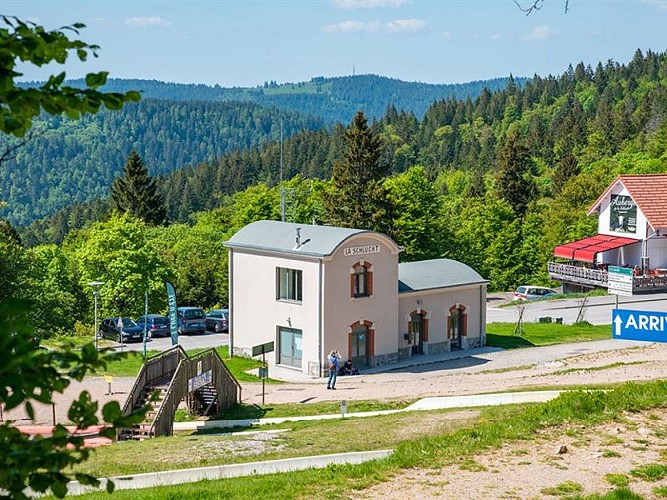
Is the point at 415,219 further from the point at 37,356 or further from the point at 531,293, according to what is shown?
the point at 37,356

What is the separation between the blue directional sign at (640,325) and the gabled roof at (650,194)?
5479 centimetres

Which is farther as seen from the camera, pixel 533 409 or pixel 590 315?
pixel 590 315

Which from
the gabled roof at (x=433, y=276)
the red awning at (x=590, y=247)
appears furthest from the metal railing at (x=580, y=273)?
the gabled roof at (x=433, y=276)

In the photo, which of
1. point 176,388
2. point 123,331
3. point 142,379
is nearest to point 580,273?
point 123,331

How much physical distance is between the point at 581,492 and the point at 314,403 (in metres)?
18.0

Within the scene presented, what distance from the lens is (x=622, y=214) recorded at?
6738 centimetres

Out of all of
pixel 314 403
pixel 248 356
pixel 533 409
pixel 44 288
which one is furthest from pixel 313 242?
pixel 44 288

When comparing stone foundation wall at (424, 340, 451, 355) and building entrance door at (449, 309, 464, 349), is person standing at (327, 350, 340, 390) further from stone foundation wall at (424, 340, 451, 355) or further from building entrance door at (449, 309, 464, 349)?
building entrance door at (449, 309, 464, 349)

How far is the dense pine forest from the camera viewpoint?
7000 centimetres

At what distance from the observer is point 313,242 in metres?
38.9

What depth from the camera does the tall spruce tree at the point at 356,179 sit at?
73.4 metres

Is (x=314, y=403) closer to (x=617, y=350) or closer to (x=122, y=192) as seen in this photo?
(x=617, y=350)

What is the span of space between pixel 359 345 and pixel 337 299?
2256 millimetres

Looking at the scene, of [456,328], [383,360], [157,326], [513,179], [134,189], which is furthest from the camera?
[513,179]
